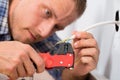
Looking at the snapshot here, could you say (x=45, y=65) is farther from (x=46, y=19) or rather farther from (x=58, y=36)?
(x=58, y=36)

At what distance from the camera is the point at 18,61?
66 centimetres

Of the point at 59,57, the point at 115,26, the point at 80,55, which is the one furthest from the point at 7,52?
the point at 115,26

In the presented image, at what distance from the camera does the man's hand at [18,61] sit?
66 centimetres

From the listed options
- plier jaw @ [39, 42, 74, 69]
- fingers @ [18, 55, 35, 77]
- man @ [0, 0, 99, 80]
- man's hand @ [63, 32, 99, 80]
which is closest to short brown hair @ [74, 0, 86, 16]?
man @ [0, 0, 99, 80]

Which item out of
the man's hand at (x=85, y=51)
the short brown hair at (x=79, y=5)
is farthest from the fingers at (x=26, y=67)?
the short brown hair at (x=79, y=5)

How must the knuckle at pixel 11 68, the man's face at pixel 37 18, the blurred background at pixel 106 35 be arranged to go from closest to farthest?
the knuckle at pixel 11 68 → the man's face at pixel 37 18 → the blurred background at pixel 106 35

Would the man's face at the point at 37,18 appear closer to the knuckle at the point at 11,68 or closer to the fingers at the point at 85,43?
the fingers at the point at 85,43

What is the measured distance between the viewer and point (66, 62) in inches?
28.9

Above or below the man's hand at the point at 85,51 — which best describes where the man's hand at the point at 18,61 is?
above

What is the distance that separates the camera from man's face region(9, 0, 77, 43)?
3.03 feet

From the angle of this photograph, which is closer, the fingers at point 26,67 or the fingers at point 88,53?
the fingers at point 26,67

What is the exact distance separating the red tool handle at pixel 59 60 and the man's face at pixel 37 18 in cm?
20

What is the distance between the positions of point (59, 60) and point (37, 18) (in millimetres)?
246

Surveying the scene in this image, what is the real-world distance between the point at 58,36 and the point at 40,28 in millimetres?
420
